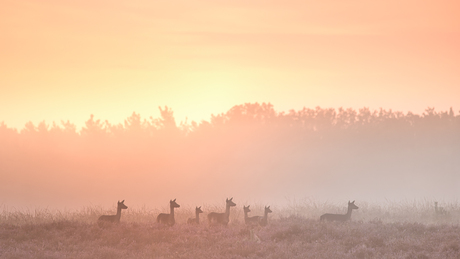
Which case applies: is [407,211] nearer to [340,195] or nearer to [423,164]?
[340,195]

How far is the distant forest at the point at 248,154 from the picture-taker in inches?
2940

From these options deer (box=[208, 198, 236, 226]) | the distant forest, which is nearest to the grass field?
deer (box=[208, 198, 236, 226])

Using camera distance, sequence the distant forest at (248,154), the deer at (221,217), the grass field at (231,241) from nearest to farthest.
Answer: the grass field at (231,241) → the deer at (221,217) → the distant forest at (248,154)

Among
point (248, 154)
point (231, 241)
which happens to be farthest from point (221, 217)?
point (248, 154)

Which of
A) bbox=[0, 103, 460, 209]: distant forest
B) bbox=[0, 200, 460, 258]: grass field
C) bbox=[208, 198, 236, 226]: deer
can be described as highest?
bbox=[0, 103, 460, 209]: distant forest

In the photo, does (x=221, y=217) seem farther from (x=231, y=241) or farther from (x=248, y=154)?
(x=248, y=154)

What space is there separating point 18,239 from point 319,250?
1019 centimetres

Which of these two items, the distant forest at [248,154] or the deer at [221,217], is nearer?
the deer at [221,217]

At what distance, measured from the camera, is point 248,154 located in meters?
83.9

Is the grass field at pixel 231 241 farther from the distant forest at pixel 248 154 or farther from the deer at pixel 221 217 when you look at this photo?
the distant forest at pixel 248 154

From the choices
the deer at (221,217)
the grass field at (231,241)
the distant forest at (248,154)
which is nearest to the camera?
the grass field at (231,241)

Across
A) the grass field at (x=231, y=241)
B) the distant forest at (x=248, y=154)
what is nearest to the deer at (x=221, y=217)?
the grass field at (x=231, y=241)

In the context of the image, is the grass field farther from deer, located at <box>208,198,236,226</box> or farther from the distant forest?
the distant forest

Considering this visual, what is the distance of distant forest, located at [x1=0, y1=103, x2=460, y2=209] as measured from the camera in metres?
74.7
